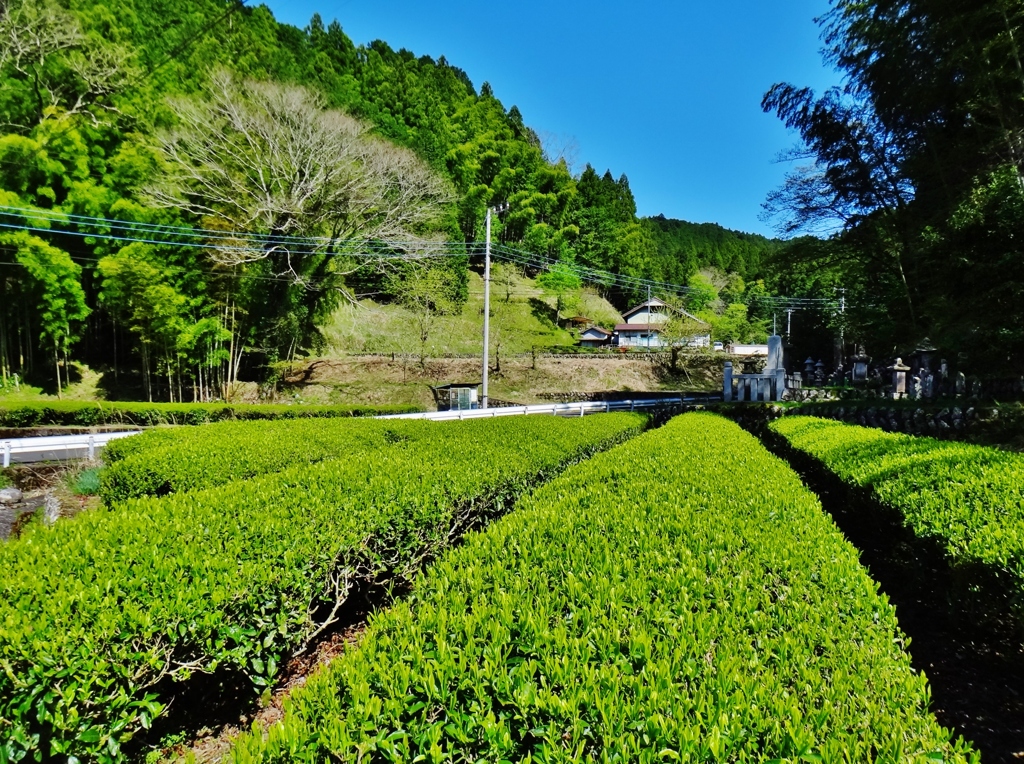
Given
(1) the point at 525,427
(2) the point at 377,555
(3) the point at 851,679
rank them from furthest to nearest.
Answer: (1) the point at 525,427 < (2) the point at 377,555 < (3) the point at 851,679

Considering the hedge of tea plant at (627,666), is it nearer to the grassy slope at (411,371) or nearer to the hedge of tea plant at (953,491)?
the hedge of tea plant at (953,491)

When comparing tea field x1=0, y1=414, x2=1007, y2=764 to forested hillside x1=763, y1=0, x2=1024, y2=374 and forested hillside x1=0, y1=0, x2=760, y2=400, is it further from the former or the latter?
forested hillside x1=0, y1=0, x2=760, y2=400

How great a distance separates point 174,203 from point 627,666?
880 inches

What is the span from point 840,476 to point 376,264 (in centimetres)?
2464

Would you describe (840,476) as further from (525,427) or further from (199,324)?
(199,324)

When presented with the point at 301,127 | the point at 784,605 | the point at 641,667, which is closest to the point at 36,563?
the point at 641,667

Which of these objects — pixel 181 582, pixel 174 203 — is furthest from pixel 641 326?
pixel 181 582

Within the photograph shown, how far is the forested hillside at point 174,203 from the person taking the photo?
1681cm

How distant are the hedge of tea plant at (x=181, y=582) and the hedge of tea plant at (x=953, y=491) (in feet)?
10.9

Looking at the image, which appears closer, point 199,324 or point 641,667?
point 641,667

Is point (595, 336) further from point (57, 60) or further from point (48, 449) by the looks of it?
point (48, 449)

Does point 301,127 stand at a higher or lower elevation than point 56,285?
higher

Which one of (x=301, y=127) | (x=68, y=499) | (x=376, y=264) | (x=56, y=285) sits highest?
(x=301, y=127)

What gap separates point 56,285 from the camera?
16.5m
